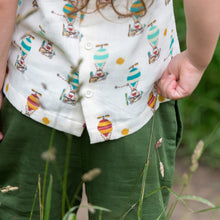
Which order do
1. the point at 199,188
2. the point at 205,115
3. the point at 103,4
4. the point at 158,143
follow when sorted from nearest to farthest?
the point at 103,4
the point at 158,143
the point at 199,188
the point at 205,115

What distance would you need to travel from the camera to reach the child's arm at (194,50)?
989 mm

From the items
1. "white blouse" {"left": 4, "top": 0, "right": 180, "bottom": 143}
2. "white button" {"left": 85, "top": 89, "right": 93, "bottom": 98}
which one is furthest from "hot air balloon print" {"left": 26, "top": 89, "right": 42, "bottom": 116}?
"white button" {"left": 85, "top": 89, "right": 93, "bottom": 98}

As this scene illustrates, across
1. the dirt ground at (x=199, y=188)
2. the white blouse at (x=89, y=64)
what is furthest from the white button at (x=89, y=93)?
the dirt ground at (x=199, y=188)

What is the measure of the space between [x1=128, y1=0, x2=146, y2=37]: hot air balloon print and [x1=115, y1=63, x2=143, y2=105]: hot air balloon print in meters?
0.08

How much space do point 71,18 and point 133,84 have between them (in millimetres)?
210

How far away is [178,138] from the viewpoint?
1.30 meters

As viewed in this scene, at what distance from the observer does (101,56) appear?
105cm

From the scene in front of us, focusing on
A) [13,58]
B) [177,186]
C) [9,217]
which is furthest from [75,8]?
[177,186]

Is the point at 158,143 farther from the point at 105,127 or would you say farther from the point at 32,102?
the point at 32,102

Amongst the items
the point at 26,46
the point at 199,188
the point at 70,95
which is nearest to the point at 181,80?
the point at 70,95

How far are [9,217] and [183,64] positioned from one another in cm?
64

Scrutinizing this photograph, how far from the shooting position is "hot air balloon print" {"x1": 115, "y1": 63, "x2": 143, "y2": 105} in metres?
1.09

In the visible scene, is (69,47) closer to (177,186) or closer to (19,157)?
(19,157)

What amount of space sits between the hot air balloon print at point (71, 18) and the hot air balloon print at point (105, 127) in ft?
0.65
